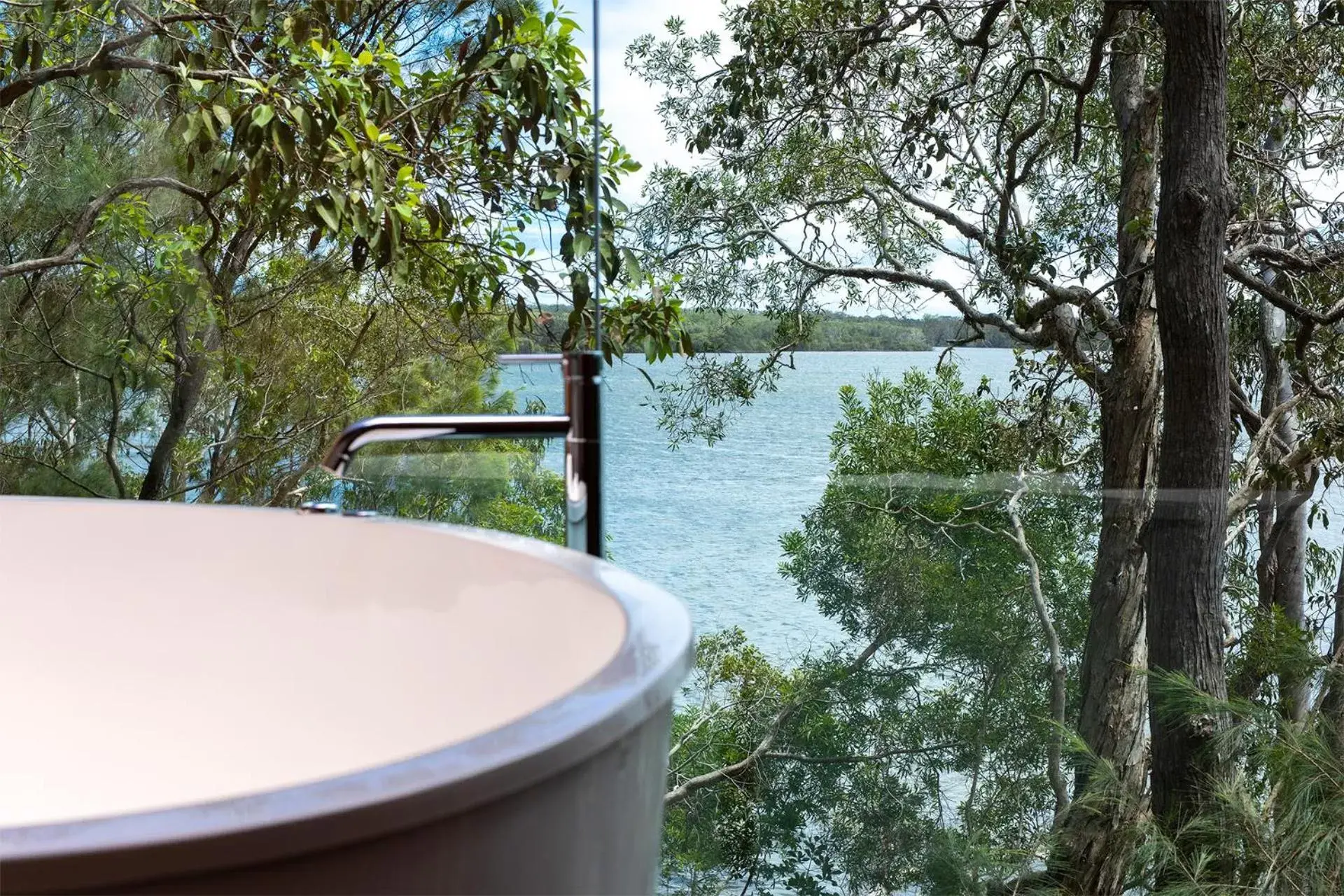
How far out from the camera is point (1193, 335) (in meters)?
2.16

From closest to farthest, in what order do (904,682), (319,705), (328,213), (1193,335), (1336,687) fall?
1. (319,705)
2. (1336,687)
3. (1193,335)
4. (904,682)
5. (328,213)

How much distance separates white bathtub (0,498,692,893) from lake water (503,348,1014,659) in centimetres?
87

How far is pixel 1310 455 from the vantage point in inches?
84.0

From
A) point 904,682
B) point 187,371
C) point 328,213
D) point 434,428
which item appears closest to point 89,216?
point 187,371

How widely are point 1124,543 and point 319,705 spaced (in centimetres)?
144

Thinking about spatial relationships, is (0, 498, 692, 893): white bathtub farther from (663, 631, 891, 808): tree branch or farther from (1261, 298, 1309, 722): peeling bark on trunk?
(1261, 298, 1309, 722): peeling bark on trunk

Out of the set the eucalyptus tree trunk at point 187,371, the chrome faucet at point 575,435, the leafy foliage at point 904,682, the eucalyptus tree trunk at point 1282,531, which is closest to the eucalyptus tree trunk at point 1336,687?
the eucalyptus tree trunk at point 1282,531

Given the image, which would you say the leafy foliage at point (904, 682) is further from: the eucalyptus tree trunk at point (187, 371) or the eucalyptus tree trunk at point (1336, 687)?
the eucalyptus tree trunk at point (187, 371)

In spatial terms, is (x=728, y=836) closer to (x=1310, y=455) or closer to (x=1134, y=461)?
(x=1134, y=461)

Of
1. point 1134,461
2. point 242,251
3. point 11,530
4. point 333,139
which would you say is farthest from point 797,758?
point 242,251

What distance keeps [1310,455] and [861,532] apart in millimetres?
808

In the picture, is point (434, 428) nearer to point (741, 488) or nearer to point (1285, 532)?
point (741, 488)

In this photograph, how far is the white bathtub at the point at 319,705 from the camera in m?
0.61

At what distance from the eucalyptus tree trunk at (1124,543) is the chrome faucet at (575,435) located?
1.11 m
